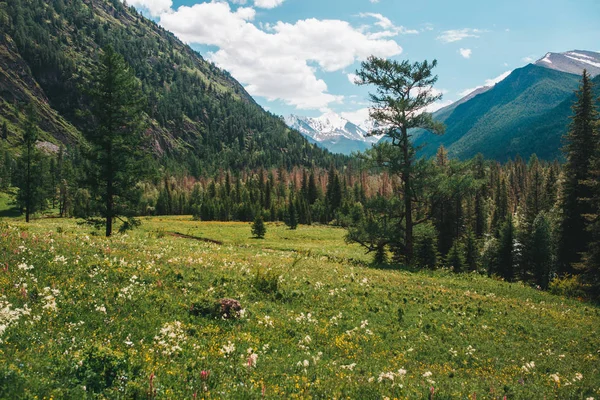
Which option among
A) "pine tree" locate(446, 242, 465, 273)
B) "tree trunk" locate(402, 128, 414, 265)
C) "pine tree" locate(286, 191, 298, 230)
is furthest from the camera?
"pine tree" locate(286, 191, 298, 230)

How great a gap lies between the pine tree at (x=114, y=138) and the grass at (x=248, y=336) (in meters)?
12.7

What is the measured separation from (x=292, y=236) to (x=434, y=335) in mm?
61475

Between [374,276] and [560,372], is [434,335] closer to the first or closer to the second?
[560,372]

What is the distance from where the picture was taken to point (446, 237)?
56.9 metres

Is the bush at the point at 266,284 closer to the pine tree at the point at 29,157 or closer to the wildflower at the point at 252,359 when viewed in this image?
the wildflower at the point at 252,359

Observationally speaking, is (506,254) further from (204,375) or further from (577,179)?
(204,375)

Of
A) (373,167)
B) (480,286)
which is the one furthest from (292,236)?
(480,286)

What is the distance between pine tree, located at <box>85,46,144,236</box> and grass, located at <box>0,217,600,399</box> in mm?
12740

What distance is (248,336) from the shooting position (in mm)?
10008

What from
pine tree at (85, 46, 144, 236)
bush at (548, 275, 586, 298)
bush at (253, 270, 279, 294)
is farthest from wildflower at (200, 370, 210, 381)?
bush at (548, 275, 586, 298)

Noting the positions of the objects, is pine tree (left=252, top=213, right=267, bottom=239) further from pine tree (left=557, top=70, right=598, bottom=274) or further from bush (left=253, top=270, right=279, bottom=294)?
bush (left=253, top=270, right=279, bottom=294)

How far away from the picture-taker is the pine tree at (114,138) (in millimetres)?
27656

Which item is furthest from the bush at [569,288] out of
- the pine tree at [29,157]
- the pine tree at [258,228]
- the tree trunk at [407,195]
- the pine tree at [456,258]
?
the pine tree at [29,157]

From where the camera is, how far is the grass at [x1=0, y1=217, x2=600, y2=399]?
269 inches
